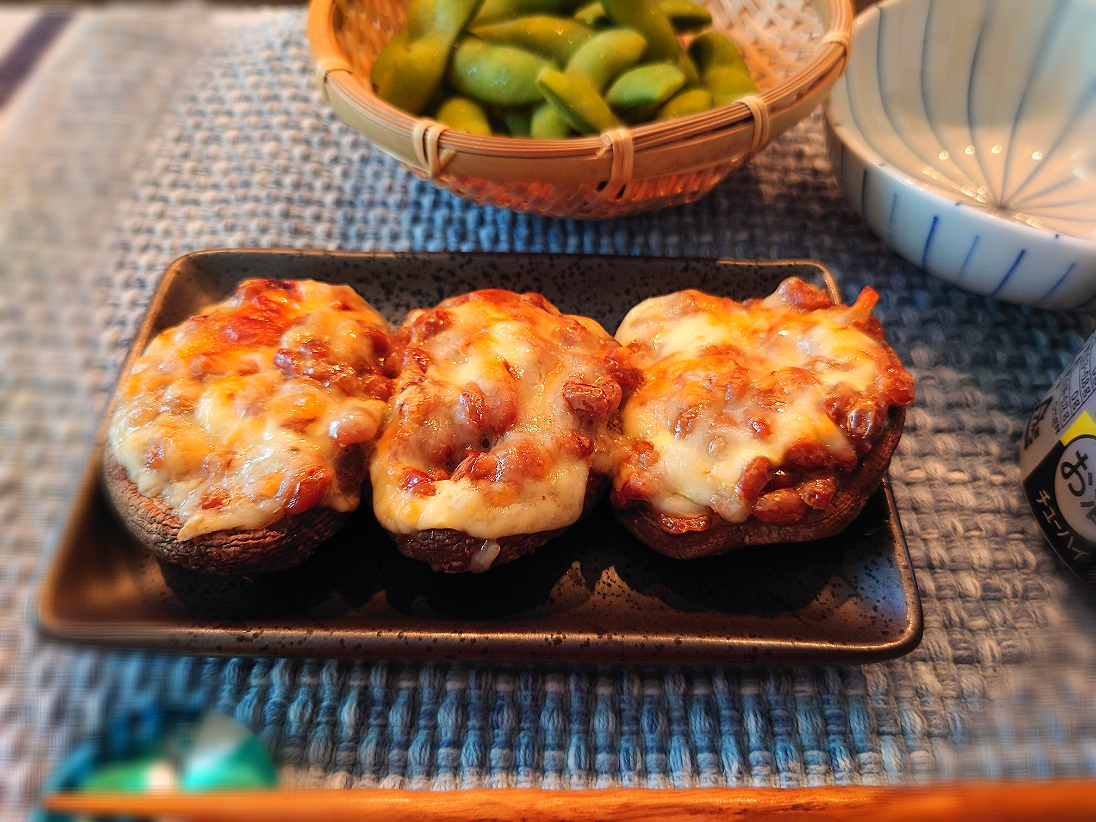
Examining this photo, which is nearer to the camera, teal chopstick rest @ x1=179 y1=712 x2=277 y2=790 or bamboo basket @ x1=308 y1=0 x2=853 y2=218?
teal chopstick rest @ x1=179 y1=712 x2=277 y2=790

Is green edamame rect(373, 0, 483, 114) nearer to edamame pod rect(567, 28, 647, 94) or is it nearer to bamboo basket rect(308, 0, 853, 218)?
bamboo basket rect(308, 0, 853, 218)

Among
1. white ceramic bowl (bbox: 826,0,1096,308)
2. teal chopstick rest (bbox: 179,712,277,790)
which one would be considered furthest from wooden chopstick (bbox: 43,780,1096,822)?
white ceramic bowl (bbox: 826,0,1096,308)

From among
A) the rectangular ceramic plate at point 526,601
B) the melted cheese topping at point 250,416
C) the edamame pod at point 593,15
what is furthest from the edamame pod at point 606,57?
the rectangular ceramic plate at point 526,601

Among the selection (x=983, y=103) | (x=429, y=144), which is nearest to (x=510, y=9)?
(x=429, y=144)

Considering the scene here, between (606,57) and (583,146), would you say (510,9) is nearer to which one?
(606,57)

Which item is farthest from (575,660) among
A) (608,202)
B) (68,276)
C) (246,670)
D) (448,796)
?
(608,202)

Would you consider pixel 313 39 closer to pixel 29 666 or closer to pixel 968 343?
pixel 29 666

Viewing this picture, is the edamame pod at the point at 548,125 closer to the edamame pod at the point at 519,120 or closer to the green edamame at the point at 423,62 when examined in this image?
the edamame pod at the point at 519,120
